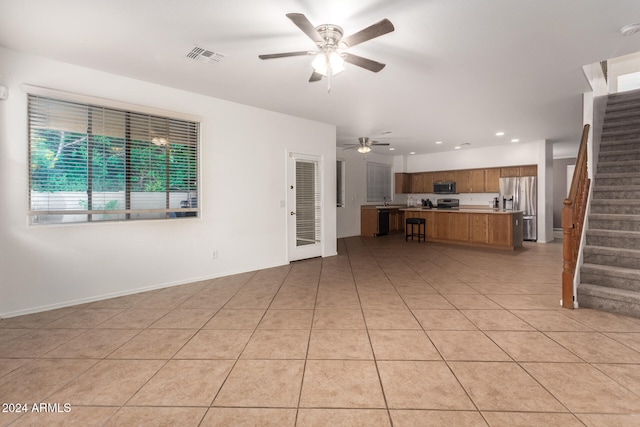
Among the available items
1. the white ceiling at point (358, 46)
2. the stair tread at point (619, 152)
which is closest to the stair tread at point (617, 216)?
the stair tread at point (619, 152)

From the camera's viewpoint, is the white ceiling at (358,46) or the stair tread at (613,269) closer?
the white ceiling at (358,46)

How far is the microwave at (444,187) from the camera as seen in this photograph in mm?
9125

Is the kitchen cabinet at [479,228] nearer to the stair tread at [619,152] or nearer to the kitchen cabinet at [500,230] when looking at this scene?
the kitchen cabinet at [500,230]

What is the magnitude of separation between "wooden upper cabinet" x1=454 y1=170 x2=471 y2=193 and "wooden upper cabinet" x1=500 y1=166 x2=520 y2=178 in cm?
93

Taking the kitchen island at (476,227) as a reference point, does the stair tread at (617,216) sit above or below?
above

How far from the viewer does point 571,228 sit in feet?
10.3

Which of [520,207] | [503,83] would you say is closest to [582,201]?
[503,83]

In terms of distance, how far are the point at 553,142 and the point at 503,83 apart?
545 cm

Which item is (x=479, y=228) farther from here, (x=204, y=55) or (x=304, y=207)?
(x=204, y=55)

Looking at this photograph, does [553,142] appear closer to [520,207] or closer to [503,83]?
[520,207]

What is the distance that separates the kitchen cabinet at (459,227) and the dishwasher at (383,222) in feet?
6.75

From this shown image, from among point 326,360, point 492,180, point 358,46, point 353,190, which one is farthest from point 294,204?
point 492,180

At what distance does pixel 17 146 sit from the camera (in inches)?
118

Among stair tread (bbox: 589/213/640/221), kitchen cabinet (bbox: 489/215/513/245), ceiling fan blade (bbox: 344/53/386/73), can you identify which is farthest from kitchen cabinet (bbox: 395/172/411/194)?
ceiling fan blade (bbox: 344/53/386/73)
